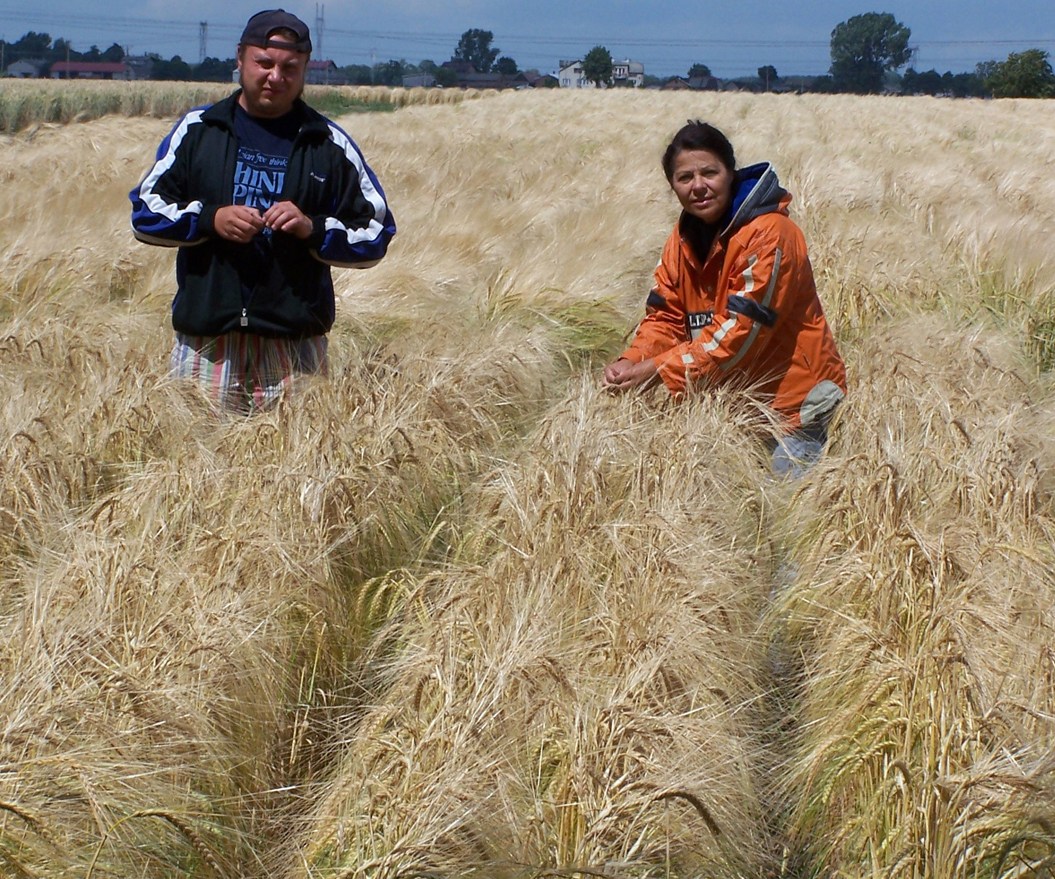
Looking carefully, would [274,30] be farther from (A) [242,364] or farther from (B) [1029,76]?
(B) [1029,76]

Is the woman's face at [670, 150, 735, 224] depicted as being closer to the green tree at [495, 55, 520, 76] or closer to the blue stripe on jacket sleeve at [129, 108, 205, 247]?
the blue stripe on jacket sleeve at [129, 108, 205, 247]

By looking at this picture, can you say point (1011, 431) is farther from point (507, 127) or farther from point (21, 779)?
point (507, 127)

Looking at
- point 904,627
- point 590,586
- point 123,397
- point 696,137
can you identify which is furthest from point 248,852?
point 696,137

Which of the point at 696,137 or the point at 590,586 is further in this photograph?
the point at 696,137

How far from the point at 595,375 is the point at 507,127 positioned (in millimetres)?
14900

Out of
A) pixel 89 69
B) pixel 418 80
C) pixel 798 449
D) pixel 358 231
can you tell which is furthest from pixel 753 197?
pixel 418 80

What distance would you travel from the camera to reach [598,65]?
3981 inches

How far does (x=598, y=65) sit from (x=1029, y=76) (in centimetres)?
4112

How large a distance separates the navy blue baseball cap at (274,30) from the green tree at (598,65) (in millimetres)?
101939

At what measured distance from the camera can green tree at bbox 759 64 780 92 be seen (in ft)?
334

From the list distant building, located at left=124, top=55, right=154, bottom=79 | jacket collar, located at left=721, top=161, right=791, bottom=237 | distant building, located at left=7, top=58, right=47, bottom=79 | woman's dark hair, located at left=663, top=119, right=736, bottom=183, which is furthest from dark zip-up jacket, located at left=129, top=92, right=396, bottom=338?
distant building, located at left=7, top=58, right=47, bottom=79

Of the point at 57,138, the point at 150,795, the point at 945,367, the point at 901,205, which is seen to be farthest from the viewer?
the point at 57,138

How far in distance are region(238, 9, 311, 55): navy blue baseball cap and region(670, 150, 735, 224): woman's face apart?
4.00 ft

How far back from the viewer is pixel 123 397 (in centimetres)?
343
